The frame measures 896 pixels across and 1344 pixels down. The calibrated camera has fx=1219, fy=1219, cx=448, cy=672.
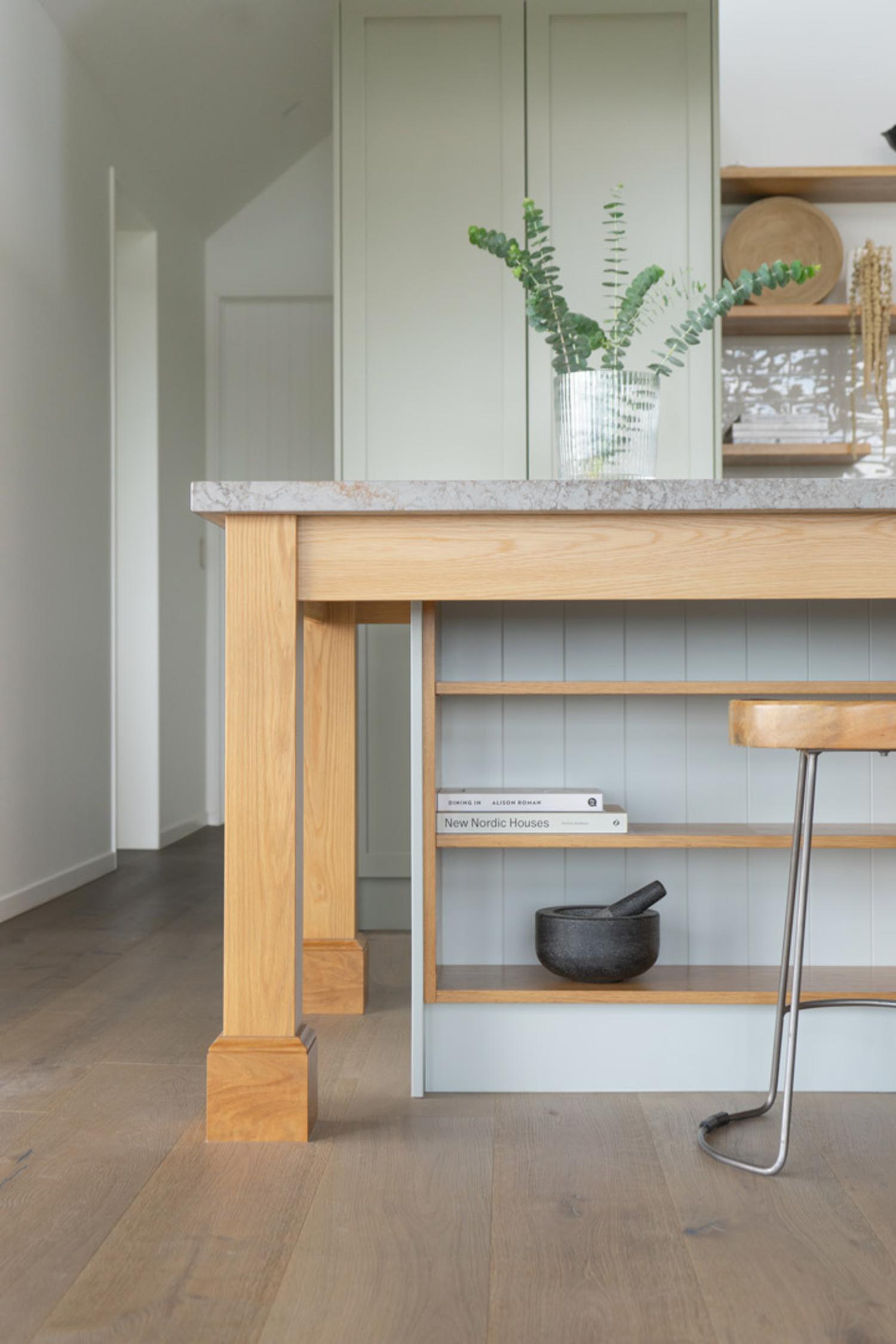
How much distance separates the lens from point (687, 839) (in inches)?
71.1

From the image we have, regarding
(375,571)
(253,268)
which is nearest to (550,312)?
(375,571)

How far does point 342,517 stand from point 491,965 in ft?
2.66

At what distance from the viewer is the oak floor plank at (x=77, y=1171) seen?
1.20 meters

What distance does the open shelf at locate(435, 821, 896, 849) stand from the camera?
1801mm

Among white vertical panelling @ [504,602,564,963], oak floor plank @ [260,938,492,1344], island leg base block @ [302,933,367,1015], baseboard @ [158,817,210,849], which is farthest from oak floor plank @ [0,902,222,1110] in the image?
baseboard @ [158,817,210,849]

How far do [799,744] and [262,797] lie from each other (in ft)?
2.27

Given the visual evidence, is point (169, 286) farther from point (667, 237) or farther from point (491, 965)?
point (491, 965)

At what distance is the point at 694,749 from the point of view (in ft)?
6.64

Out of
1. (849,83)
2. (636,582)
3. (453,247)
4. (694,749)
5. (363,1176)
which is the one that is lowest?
(363,1176)

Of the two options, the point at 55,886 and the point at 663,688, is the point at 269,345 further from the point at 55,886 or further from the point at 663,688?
the point at 663,688

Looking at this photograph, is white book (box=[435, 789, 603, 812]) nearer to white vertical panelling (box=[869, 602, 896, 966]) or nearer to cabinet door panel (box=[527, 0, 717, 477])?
white vertical panelling (box=[869, 602, 896, 966])

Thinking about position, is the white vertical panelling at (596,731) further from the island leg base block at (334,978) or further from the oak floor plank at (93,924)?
the oak floor plank at (93,924)

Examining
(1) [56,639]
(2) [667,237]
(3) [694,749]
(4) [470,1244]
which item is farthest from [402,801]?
(4) [470,1244]

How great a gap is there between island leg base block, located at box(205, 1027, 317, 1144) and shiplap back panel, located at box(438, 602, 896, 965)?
46 centimetres
